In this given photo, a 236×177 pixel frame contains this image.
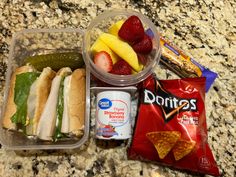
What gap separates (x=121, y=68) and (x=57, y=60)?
18 centimetres

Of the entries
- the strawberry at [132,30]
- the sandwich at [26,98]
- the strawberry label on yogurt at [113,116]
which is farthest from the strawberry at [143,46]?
the sandwich at [26,98]

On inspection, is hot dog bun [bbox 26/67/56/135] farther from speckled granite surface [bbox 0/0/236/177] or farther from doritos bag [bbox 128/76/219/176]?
doritos bag [bbox 128/76/219/176]

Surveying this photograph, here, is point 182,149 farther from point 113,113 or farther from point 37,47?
point 37,47

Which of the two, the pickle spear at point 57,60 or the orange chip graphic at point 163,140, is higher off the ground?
the pickle spear at point 57,60

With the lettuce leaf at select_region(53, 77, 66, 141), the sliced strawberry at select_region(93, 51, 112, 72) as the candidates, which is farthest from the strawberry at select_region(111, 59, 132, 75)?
the lettuce leaf at select_region(53, 77, 66, 141)

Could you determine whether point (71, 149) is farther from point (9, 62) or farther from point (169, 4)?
point (169, 4)

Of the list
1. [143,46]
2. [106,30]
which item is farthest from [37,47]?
[143,46]

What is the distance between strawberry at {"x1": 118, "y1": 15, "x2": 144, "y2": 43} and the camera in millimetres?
860

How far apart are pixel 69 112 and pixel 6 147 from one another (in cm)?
17

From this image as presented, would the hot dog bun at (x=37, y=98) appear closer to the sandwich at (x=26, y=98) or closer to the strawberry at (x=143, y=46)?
the sandwich at (x=26, y=98)

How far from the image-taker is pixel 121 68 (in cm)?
85

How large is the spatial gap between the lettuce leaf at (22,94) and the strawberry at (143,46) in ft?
0.88

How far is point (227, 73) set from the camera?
38.4 inches

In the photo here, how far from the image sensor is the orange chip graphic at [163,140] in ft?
2.77
